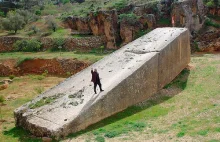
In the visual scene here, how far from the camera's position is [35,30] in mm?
Answer: 30453

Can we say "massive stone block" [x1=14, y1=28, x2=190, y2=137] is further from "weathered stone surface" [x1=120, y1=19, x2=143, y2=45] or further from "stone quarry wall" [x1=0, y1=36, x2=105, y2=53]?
"stone quarry wall" [x1=0, y1=36, x2=105, y2=53]

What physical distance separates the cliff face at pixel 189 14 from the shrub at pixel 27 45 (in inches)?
471

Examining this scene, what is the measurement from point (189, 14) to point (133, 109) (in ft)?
46.4

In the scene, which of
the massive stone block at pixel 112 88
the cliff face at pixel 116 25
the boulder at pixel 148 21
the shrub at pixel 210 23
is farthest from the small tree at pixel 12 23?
the shrub at pixel 210 23

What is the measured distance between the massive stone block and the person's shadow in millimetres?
196

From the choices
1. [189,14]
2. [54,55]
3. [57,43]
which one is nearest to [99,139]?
[54,55]

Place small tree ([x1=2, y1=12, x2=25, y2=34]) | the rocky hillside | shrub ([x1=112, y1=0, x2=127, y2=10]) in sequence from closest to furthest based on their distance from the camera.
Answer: the rocky hillside, shrub ([x1=112, y1=0, x2=127, y2=10]), small tree ([x1=2, y1=12, x2=25, y2=34])

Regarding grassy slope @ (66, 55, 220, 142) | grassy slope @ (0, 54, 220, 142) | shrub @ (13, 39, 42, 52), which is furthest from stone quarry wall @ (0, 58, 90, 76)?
grassy slope @ (66, 55, 220, 142)

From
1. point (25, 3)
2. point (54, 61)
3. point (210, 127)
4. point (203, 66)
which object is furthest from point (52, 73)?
point (25, 3)

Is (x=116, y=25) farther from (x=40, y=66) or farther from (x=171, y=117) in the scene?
(x=171, y=117)

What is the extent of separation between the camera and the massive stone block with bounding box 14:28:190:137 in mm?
12320

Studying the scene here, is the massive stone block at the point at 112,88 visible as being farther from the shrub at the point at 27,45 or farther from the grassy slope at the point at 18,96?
Result: the shrub at the point at 27,45

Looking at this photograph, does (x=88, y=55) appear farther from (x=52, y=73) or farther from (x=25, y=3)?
(x=25, y=3)

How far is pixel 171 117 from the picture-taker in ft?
40.7
